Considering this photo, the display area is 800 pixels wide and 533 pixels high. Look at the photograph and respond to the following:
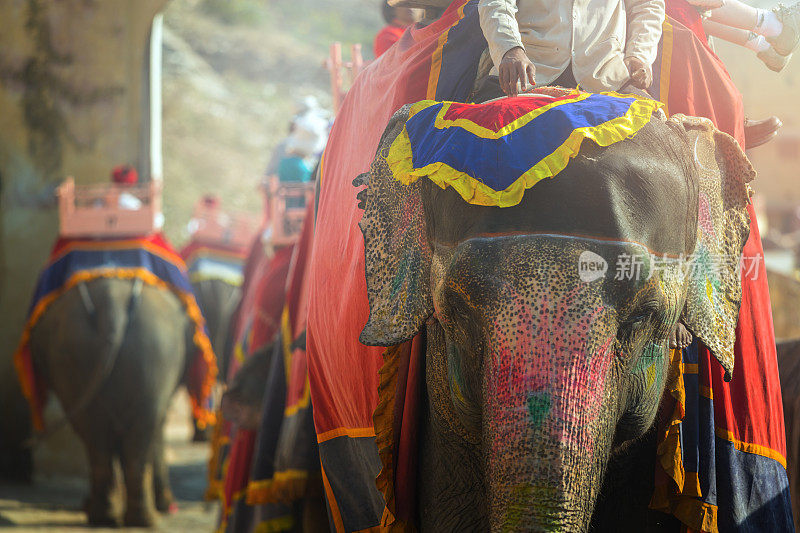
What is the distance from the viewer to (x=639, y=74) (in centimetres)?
222

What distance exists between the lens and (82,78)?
8312mm

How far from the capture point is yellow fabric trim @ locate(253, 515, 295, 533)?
11.9ft

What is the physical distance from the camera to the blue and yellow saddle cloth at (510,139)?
1858 millimetres

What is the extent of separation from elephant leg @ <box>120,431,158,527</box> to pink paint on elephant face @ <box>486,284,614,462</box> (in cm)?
522

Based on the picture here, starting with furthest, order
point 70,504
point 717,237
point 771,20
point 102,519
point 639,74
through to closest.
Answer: point 70,504, point 102,519, point 771,20, point 639,74, point 717,237

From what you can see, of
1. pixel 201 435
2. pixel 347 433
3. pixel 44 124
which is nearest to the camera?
pixel 347 433

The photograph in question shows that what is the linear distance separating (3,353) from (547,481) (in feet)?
23.6

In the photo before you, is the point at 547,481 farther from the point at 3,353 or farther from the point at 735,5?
the point at 3,353

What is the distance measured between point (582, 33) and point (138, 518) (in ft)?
17.2

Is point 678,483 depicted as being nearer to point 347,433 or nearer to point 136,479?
point 347,433

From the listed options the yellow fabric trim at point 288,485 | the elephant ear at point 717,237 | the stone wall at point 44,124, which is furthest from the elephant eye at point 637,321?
the stone wall at point 44,124

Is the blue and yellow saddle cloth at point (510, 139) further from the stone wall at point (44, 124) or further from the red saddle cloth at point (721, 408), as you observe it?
the stone wall at point (44, 124)

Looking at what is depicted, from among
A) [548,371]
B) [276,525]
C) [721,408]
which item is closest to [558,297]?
[548,371]

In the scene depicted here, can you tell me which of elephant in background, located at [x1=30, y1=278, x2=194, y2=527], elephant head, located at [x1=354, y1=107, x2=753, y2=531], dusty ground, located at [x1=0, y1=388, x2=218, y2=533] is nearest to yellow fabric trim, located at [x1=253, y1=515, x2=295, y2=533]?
elephant head, located at [x1=354, y1=107, x2=753, y2=531]
